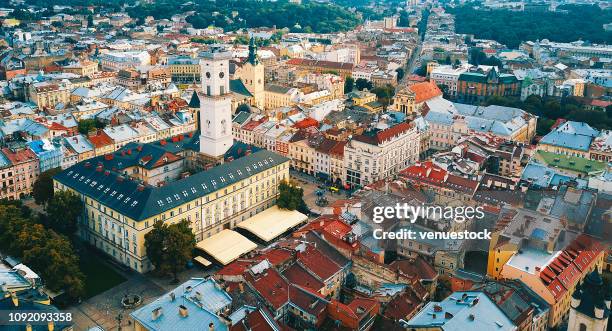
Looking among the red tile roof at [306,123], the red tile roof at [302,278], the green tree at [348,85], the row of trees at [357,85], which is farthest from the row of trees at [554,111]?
the red tile roof at [302,278]

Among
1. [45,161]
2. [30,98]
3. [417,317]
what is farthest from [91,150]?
[417,317]

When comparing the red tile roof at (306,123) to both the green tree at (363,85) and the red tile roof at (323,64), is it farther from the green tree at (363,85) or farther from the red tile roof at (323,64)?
the red tile roof at (323,64)

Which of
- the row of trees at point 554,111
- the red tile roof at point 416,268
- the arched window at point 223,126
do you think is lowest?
the red tile roof at point 416,268

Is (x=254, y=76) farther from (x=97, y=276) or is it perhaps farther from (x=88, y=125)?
(x=97, y=276)

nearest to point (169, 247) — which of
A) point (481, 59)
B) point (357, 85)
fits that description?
point (357, 85)

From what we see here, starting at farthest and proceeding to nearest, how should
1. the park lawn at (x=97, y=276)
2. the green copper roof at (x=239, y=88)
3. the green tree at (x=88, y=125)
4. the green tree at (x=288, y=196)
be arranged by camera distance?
the green copper roof at (x=239, y=88), the green tree at (x=88, y=125), the green tree at (x=288, y=196), the park lawn at (x=97, y=276)

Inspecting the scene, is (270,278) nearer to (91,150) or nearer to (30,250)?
(30,250)
